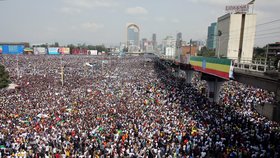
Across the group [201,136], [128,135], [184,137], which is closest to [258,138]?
[201,136]

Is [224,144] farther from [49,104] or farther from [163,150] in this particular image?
[49,104]

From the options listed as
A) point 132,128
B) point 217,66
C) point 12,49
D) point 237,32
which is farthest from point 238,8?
point 12,49

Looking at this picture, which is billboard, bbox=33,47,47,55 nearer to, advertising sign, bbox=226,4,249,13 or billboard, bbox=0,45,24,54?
billboard, bbox=0,45,24,54

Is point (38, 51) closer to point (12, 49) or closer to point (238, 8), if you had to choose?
point (12, 49)

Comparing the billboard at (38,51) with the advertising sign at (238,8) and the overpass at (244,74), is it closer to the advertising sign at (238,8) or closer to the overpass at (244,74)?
the advertising sign at (238,8)

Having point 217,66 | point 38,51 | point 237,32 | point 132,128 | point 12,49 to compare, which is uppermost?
point 237,32

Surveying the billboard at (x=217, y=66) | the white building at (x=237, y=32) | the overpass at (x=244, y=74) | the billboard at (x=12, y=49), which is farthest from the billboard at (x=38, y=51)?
the billboard at (x=217, y=66)

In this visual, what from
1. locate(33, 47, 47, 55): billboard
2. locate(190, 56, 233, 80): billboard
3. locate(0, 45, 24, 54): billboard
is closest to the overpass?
locate(190, 56, 233, 80): billboard

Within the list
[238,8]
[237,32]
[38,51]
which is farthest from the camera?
[38,51]

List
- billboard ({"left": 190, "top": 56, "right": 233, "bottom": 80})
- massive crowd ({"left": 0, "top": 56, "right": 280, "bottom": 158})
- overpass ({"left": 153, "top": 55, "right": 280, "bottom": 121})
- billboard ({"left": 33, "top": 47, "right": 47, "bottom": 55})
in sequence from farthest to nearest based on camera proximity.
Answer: billboard ({"left": 33, "top": 47, "right": 47, "bottom": 55})
billboard ({"left": 190, "top": 56, "right": 233, "bottom": 80})
massive crowd ({"left": 0, "top": 56, "right": 280, "bottom": 158})
overpass ({"left": 153, "top": 55, "right": 280, "bottom": 121})
